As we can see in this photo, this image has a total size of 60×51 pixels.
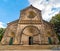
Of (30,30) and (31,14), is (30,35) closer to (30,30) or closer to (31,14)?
(30,30)

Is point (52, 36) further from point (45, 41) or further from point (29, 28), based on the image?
point (29, 28)

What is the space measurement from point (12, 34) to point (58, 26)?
1325cm

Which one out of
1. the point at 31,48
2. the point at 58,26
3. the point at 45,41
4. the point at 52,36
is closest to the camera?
the point at 31,48

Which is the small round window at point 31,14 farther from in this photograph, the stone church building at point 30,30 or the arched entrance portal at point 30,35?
the arched entrance portal at point 30,35

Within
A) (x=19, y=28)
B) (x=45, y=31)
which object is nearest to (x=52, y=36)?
(x=45, y=31)

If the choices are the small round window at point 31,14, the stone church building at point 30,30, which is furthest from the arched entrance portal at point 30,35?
the small round window at point 31,14

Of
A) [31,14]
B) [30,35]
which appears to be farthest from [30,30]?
[31,14]

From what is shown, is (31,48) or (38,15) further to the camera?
(38,15)

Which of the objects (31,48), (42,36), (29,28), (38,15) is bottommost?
(31,48)

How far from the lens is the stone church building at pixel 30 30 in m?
23.9

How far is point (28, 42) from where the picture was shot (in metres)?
24.2

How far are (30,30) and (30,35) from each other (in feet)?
3.40

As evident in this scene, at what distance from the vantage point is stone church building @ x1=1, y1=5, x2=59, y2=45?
23.9 metres

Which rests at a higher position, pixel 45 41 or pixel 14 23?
pixel 14 23
